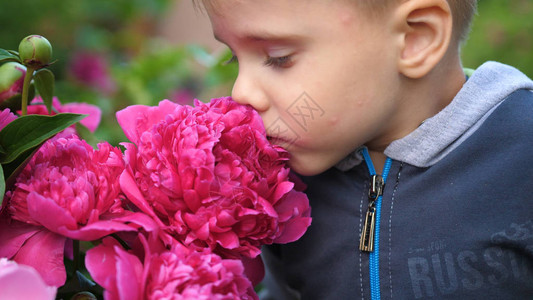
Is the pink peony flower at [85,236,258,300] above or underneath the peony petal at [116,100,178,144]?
underneath

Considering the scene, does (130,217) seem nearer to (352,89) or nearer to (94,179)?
(94,179)

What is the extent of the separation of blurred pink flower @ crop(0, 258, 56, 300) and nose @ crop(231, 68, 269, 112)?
0.43 metres

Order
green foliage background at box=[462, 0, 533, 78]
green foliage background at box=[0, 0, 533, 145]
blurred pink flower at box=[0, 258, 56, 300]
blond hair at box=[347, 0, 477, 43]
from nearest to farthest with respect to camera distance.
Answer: blurred pink flower at box=[0, 258, 56, 300] < blond hair at box=[347, 0, 477, 43] < green foliage background at box=[0, 0, 533, 145] < green foliage background at box=[462, 0, 533, 78]

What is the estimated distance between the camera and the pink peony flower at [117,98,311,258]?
72 cm

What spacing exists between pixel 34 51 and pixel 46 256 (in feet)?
0.90

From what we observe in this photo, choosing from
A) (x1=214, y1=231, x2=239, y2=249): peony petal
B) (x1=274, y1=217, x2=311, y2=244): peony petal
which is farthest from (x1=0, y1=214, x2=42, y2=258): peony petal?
(x1=274, y1=217, x2=311, y2=244): peony petal

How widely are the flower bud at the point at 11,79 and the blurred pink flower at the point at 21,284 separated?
363mm

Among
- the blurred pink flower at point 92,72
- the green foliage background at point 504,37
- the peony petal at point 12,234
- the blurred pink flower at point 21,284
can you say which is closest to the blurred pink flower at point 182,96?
the blurred pink flower at point 92,72

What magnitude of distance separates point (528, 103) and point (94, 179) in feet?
2.29

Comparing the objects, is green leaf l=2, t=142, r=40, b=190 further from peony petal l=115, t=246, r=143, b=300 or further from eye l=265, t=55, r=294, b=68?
eye l=265, t=55, r=294, b=68

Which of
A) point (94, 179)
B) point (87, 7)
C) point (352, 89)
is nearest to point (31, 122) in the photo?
point (94, 179)

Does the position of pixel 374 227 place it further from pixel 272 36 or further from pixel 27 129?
pixel 27 129

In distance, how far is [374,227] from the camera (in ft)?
3.27

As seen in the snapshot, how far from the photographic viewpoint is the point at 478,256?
2.99ft
